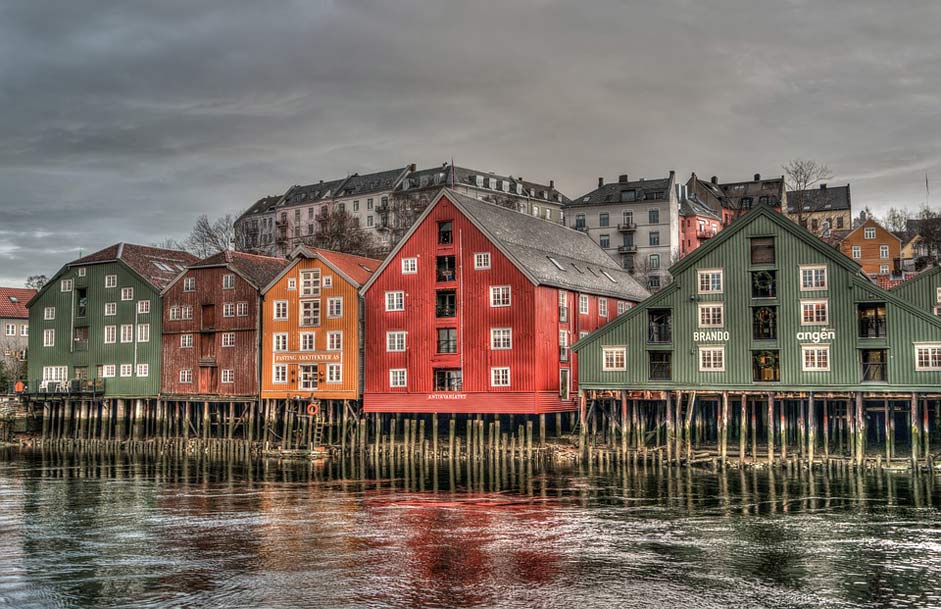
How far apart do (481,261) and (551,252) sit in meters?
7.45

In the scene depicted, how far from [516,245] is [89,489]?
1025 inches

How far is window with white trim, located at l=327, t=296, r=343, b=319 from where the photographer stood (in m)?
58.7

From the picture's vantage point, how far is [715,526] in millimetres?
31641

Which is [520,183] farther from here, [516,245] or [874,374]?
[874,374]

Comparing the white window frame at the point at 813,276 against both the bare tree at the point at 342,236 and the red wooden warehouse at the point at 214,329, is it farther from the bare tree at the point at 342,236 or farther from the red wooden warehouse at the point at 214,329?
the bare tree at the point at 342,236

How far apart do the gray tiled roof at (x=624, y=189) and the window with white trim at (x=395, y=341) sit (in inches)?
1912

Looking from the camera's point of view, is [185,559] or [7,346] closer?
[185,559]

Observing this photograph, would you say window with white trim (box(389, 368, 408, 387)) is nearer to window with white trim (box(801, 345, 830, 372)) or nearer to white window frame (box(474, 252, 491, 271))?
white window frame (box(474, 252, 491, 271))

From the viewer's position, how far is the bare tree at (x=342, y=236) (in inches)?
4104

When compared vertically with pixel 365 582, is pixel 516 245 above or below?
above

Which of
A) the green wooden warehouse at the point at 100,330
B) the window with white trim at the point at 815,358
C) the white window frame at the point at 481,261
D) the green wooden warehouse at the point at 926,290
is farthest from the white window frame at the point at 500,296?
the green wooden warehouse at the point at 100,330

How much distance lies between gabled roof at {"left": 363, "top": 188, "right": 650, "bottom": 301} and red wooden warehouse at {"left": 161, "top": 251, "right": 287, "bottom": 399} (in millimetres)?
9617

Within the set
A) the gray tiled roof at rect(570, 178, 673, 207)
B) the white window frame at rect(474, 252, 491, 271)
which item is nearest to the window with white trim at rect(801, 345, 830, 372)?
the white window frame at rect(474, 252, 491, 271)

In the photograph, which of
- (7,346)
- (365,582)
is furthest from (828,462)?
(7,346)
